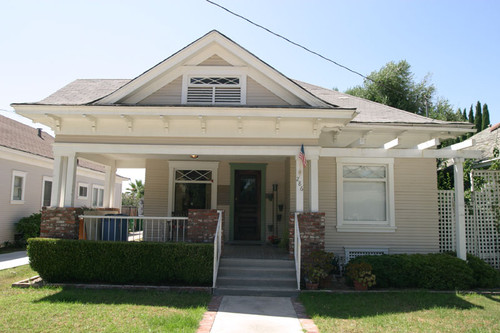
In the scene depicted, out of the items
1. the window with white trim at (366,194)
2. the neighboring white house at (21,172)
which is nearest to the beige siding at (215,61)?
the window with white trim at (366,194)

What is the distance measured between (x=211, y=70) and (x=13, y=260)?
8.44 m

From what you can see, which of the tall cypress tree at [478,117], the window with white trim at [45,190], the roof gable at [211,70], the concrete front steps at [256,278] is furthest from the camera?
the tall cypress tree at [478,117]

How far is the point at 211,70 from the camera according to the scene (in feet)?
31.0

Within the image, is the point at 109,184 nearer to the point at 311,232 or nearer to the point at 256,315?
the point at 311,232

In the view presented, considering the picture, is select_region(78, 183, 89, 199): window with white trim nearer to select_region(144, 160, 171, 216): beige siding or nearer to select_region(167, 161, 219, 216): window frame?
select_region(144, 160, 171, 216): beige siding

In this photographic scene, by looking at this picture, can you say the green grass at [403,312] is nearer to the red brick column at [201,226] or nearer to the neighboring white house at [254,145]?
the neighboring white house at [254,145]

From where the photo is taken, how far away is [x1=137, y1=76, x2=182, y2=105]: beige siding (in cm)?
928

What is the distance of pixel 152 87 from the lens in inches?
364

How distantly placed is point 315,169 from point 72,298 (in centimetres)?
575

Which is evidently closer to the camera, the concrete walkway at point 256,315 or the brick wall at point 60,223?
the concrete walkway at point 256,315

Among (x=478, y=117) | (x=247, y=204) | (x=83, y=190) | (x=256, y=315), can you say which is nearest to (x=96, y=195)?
(x=83, y=190)

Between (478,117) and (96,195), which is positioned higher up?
(478,117)

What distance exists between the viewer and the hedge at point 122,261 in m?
7.48

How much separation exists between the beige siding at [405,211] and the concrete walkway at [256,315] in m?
3.35
